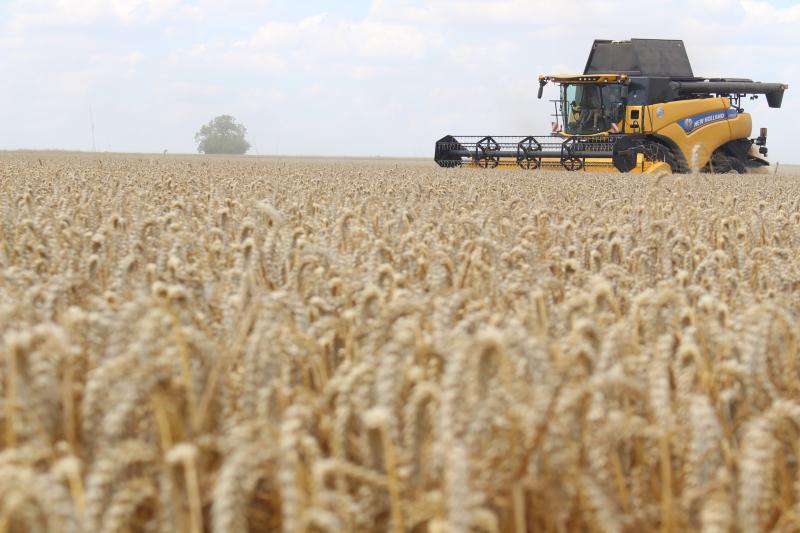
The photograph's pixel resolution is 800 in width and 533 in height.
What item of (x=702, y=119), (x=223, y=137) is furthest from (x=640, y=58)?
(x=223, y=137)

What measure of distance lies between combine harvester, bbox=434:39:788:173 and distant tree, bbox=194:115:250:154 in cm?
11326

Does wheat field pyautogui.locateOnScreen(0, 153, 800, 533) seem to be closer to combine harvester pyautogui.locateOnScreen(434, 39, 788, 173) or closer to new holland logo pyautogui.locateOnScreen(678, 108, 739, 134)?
combine harvester pyautogui.locateOnScreen(434, 39, 788, 173)

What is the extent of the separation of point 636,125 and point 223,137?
391 feet

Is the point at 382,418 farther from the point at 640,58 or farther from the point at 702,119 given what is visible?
the point at 640,58

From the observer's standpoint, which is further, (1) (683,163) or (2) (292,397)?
(1) (683,163)

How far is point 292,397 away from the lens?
6.49 ft

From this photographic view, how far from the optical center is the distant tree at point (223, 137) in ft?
438

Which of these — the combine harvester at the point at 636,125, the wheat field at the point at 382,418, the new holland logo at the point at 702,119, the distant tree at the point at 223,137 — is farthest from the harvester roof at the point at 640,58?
the distant tree at the point at 223,137

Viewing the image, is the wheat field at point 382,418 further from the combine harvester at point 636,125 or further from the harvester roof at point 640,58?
the harvester roof at point 640,58

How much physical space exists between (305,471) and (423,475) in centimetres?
21

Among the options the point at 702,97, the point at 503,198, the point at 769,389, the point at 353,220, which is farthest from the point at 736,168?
the point at 769,389

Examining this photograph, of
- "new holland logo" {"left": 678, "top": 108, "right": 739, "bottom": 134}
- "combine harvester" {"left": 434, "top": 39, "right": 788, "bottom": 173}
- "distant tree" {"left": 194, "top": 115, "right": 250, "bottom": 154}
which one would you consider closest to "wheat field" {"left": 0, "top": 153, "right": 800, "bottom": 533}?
"combine harvester" {"left": 434, "top": 39, "right": 788, "bottom": 173}

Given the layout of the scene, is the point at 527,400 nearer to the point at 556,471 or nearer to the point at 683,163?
the point at 556,471

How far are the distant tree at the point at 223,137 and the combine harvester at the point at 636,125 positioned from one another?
113 m
